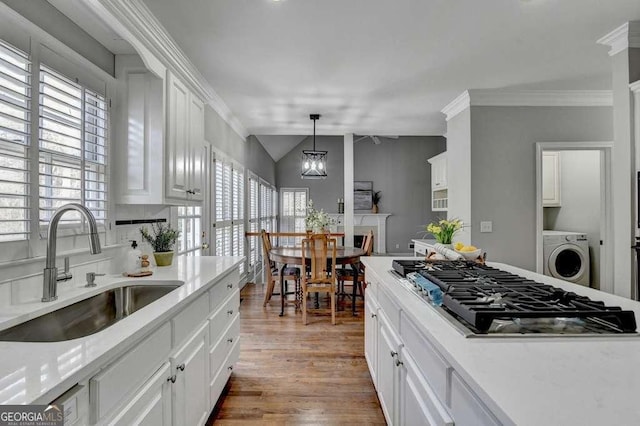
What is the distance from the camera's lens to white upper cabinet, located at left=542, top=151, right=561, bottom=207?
4898 millimetres

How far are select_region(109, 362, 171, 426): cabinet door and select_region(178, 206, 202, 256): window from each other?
1935 mm

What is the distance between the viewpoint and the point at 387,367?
180 cm

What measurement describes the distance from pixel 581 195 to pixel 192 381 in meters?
5.40

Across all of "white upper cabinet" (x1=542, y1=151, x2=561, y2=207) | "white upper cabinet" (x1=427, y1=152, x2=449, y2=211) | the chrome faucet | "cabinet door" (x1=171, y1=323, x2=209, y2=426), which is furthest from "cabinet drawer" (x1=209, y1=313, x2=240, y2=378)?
"white upper cabinet" (x1=542, y1=151, x2=561, y2=207)

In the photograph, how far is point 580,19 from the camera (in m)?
2.42

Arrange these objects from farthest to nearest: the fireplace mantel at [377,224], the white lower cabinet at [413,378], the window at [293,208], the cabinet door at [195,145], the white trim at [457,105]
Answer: the window at [293,208] → the fireplace mantel at [377,224] → the white trim at [457,105] → the cabinet door at [195,145] → the white lower cabinet at [413,378]

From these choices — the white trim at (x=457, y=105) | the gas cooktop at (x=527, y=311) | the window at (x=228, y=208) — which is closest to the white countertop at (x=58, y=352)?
the gas cooktop at (x=527, y=311)

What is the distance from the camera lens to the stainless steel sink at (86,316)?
4.19 ft

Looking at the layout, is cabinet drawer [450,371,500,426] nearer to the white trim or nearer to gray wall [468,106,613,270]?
gray wall [468,106,613,270]

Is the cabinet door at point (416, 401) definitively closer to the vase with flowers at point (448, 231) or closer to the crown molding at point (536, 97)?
the vase with flowers at point (448, 231)

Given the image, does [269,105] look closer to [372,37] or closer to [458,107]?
[372,37]

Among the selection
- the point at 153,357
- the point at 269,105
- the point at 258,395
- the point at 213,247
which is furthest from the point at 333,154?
the point at 153,357

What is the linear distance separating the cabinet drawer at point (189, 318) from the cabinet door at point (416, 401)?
3.24 ft

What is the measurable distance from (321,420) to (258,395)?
509 millimetres
